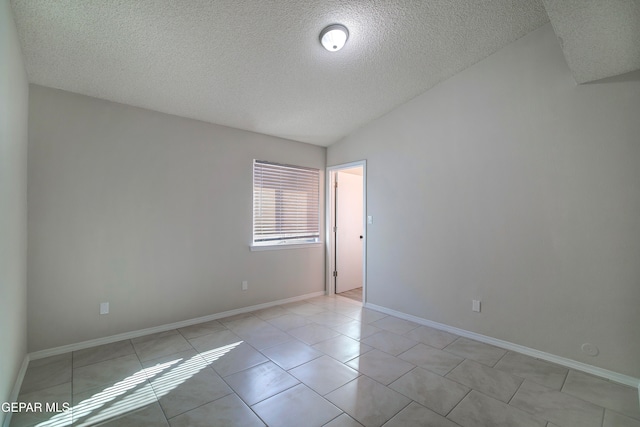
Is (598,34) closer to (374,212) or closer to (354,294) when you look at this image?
(374,212)

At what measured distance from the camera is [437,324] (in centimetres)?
343

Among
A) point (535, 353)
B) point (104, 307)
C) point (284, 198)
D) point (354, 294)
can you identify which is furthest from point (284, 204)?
point (535, 353)

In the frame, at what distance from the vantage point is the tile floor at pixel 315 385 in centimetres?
190

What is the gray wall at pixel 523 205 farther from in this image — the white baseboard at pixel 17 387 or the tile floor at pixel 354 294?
the white baseboard at pixel 17 387

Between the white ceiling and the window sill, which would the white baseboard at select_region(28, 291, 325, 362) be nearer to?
the window sill

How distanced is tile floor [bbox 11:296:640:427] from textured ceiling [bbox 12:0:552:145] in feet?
8.27

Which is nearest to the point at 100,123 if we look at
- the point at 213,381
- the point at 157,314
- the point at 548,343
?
the point at 157,314

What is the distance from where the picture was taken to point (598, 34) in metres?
1.98

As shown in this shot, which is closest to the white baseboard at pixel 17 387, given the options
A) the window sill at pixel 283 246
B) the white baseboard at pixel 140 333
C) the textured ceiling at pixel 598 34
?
the white baseboard at pixel 140 333

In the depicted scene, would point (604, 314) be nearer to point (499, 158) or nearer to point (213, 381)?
point (499, 158)

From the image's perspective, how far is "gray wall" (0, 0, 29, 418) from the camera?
1.74 metres

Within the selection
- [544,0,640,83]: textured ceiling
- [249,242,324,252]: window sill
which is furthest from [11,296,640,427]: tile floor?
[544,0,640,83]: textured ceiling

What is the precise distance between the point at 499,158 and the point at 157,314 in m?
3.97

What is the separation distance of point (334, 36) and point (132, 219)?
2669mm
